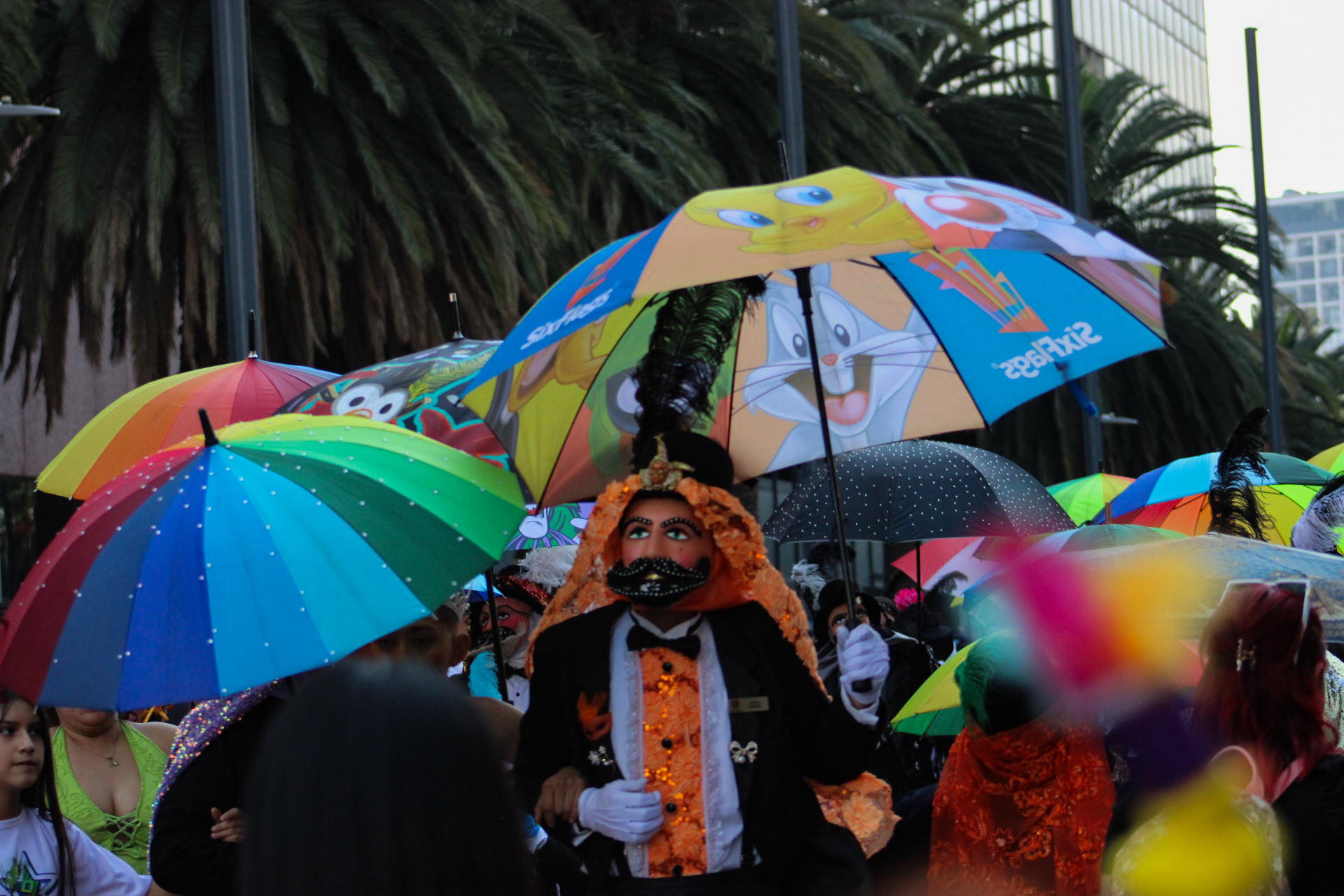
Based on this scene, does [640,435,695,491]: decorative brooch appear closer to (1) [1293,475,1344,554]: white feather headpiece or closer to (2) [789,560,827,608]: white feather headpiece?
(1) [1293,475,1344,554]: white feather headpiece

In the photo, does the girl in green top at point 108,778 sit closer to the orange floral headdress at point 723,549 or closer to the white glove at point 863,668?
the orange floral headdress at point 723,549

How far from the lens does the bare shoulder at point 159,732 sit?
5.02 m

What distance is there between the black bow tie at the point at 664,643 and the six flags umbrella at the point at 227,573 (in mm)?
382

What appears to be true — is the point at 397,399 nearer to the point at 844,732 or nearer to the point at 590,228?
the point at 844,732

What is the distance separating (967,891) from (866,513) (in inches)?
96.9

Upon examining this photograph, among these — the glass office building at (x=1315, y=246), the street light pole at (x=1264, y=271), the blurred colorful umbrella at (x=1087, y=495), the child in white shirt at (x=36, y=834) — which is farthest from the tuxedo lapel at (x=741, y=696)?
the glass office building at (x=1315, y=246)

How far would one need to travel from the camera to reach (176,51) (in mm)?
9750

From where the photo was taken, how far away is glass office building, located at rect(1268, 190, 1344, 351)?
147 metres

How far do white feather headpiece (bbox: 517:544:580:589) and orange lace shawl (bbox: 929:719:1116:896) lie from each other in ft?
7.01

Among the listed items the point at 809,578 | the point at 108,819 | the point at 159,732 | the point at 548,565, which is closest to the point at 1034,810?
the point at 548,565

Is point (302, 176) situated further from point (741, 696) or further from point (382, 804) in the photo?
point (382, 804)

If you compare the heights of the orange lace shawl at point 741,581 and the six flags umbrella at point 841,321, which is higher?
the six flags umbrella at point 841,321

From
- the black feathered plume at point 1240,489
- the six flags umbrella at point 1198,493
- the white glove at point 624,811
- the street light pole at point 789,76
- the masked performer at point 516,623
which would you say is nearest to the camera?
the white glove at point 624,811

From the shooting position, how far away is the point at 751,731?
363 centimetres
